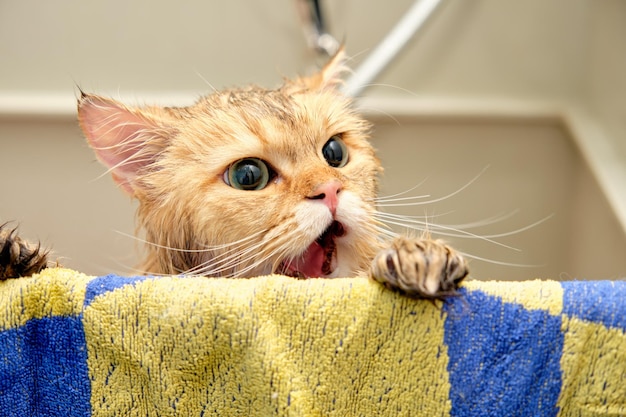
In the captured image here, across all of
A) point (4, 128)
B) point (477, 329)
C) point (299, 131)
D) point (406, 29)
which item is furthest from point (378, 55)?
point (477, 329)

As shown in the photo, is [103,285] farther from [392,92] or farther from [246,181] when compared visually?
[392,92]

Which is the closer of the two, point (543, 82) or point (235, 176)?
point (235, 176)

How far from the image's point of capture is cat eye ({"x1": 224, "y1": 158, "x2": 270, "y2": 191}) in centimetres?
97

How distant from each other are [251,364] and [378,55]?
3.67 ft

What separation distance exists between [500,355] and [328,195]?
35cm

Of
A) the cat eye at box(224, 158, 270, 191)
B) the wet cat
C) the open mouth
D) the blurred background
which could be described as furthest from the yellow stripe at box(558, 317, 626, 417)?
the blurred background

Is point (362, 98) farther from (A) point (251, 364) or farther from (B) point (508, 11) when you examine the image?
(A) point (251, 364)

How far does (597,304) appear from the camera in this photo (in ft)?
2.02

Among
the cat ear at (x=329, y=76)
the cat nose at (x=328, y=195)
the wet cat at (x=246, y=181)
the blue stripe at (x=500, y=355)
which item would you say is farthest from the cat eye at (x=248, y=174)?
the blue stripe at (x=500, y=355)

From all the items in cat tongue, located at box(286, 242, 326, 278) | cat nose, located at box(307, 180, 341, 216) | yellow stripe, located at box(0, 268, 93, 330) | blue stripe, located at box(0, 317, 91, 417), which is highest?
cat nose, located at box(307, 180, 341, 216)

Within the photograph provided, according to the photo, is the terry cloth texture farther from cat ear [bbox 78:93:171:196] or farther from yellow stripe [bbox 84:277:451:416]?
cat ear [bbox 78:93:171:196]

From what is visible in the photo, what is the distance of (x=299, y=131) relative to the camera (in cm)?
100

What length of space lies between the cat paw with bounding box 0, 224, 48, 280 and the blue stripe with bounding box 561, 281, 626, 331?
0.56 metres

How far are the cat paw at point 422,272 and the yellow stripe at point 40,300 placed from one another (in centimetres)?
31
